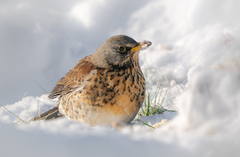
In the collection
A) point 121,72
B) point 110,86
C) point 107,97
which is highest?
point 121,72

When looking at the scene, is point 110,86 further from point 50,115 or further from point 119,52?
point 50,115

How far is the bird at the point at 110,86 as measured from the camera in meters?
2.97

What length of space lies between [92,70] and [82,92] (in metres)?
0.28

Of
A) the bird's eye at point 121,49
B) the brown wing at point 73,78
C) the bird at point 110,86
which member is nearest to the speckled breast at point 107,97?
the bird at point 110,86

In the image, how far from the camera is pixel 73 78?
135 inches

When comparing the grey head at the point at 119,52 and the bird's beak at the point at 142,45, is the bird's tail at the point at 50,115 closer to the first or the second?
the grey head at the point at 119,52

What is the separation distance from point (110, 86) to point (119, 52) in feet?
1.34

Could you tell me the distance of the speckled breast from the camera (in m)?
2.96

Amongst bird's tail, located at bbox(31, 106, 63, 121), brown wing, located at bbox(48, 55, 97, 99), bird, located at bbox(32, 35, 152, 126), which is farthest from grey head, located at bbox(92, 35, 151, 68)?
bird's tail, located at bbox(31, 106, 63, 121)

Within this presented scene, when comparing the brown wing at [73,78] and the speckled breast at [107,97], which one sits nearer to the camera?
the speckled breast at [107,97]

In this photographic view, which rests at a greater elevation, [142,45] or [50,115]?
[142,45]

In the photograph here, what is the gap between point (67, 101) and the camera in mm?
3314

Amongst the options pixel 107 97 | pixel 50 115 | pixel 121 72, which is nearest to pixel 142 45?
pixel 121 72

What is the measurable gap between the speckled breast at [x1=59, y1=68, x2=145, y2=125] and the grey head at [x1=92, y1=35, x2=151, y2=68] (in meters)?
0.09
